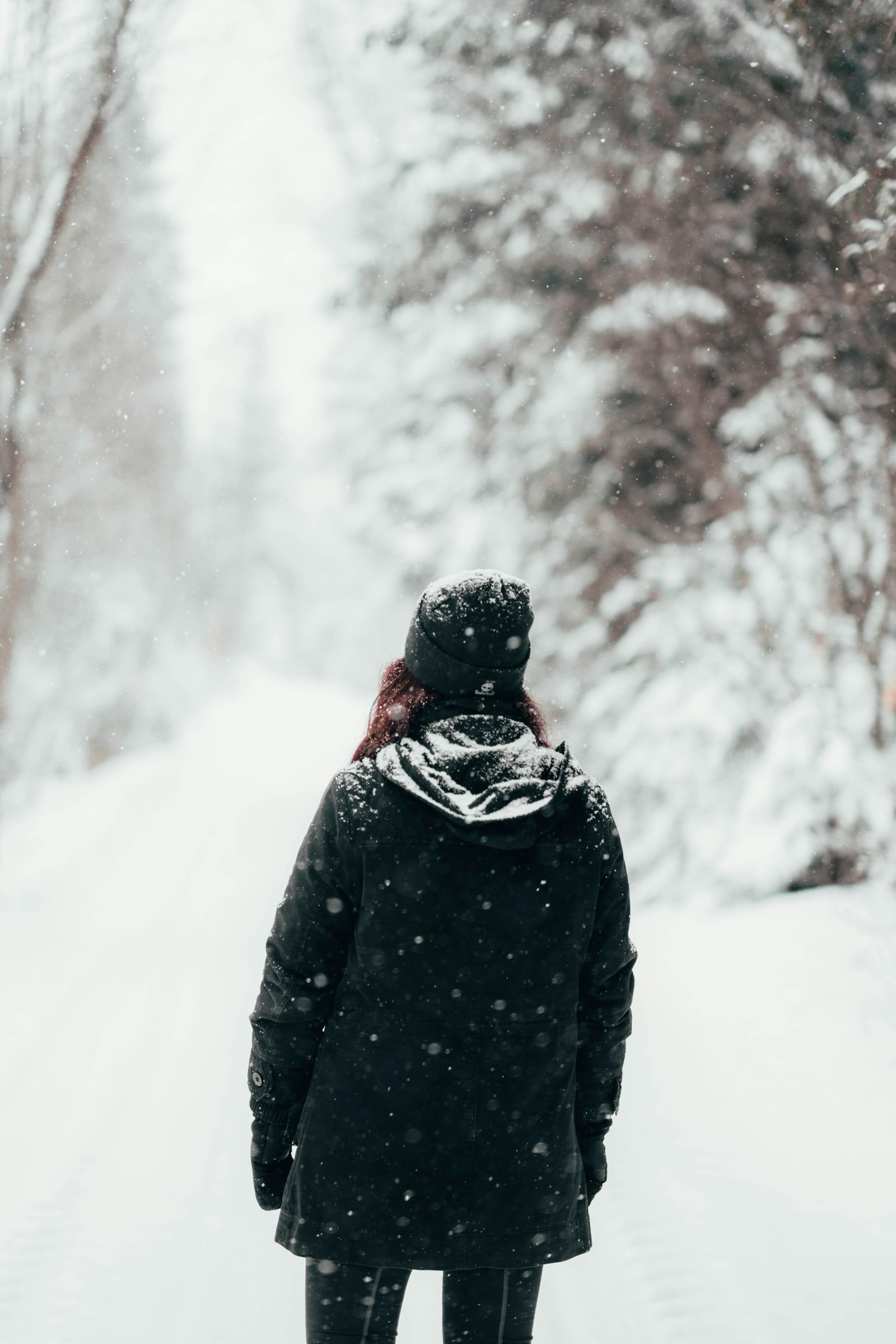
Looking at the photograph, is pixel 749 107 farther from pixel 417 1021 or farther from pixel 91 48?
pixel 417 1021

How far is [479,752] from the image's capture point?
1766 mm

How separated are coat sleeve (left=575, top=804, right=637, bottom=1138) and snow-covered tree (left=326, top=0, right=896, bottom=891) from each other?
3.94 metres

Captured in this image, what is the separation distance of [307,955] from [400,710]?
485mm

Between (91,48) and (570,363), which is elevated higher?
(91,48)

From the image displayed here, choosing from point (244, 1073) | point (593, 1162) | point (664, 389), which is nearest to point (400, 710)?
point (593, 1162)

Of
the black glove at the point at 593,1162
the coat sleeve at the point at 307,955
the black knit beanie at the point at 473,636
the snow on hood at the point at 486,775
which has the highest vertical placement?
the black knit beanie at the point at 473,636

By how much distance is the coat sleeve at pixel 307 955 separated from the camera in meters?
1.75

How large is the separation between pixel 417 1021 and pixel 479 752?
48cm

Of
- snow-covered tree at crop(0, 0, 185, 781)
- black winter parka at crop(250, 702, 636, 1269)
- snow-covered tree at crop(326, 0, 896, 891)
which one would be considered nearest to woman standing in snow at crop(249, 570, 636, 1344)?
black winter parka at crop(250, 702, 636, 1269)

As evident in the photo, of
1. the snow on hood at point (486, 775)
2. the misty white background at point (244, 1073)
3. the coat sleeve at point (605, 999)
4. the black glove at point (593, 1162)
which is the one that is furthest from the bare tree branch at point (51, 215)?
the black glove at point (593, 1162)

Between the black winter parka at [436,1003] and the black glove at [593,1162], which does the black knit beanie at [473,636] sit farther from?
the black glove at [593,1162]

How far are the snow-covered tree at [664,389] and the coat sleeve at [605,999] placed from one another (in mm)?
3939

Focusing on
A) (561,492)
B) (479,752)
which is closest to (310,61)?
(561,492)

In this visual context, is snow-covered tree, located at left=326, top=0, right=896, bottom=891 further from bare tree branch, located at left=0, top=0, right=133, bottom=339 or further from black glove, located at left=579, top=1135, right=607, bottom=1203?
black glove, located at left=579, top=1135, right=607, bottom=1203
